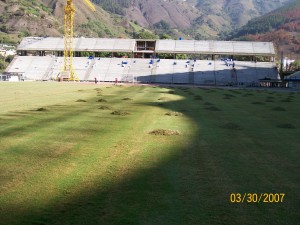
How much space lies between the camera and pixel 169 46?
140750 mm

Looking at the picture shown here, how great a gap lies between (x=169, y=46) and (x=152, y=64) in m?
14.3

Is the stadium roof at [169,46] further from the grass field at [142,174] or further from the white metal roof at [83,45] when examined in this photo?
the grass field at [142,174]

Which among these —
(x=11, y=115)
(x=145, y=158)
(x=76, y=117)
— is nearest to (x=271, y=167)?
(x=145, y=158)

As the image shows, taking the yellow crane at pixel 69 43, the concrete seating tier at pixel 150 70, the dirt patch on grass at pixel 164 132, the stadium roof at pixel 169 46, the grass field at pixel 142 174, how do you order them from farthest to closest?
the stadium roof at pixel 169 46, the yellow crane at pixel 69 43, the concrete seating tier at pixel 150 70, the dirt patch on grass at pixel 164 132, the grass field at pixel 142 174

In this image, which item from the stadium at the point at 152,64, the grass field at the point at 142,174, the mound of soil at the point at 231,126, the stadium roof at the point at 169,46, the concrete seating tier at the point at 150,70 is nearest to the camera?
the grass field at the point at 142,174

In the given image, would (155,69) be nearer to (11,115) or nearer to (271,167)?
(11,115)

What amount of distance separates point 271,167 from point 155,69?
382 ft

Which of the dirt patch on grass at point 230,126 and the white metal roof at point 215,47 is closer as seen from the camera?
the dirt patch on grass at point 230,126

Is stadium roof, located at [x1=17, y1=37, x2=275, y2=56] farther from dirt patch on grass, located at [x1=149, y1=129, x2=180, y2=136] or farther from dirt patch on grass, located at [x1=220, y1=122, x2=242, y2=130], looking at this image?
dirt patch on grass, located at [x1=149, y1=129, x2=180, y2=136]

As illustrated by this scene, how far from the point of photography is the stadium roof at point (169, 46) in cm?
13550

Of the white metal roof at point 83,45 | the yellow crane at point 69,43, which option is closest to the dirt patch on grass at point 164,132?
the yellow crane at point 69,43

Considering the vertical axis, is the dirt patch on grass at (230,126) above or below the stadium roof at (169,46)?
below

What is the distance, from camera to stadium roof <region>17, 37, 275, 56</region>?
13550cm

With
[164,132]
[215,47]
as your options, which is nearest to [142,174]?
[164,132]
